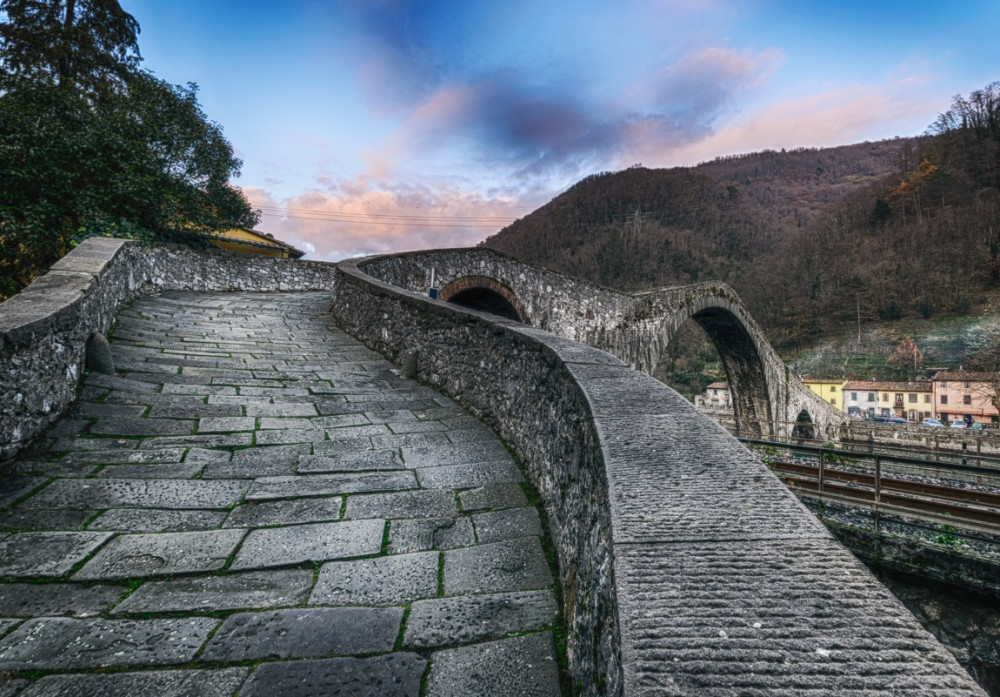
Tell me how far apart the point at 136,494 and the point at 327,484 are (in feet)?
2.82

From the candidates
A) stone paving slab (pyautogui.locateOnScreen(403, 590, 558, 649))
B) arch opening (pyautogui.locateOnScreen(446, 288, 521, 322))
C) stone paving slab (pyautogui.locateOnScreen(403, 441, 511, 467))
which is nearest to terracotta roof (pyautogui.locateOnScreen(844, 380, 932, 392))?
arch opening (pyautogui.locateOnScreen(446, 288, 521, 322))

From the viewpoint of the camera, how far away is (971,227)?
35.6m

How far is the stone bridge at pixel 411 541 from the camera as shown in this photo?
88 centimetres

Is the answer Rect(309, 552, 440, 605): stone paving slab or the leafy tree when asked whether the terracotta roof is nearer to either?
the leafy tree

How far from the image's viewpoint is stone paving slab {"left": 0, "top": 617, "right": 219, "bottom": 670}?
4.43ft

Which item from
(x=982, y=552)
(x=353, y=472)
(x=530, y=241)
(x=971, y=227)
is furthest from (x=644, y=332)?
(x=971, y=227)

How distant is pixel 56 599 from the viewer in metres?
1.58

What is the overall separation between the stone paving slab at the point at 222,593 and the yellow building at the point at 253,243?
18.8 m

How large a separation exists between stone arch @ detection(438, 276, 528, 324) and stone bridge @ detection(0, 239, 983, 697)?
A: 223 inches

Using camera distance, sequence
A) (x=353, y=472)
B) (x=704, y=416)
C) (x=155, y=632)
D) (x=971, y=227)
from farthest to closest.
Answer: (x=971, y=227) < (x=353, y=472) < (x=704, y=416) < (x=155, y=632)

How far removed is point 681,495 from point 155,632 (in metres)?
1.66

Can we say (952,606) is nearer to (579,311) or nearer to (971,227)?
(579,311)

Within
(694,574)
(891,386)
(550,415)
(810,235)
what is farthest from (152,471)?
(810,235)

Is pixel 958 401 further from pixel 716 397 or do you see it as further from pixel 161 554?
pixel 161 554
